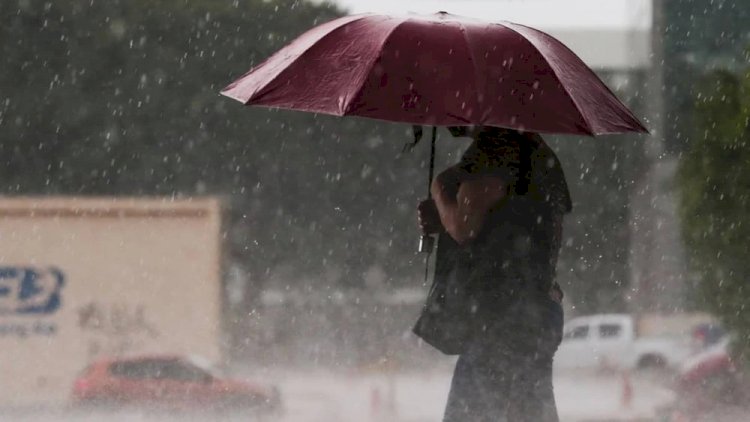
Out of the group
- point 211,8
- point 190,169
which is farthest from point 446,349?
point 190,169

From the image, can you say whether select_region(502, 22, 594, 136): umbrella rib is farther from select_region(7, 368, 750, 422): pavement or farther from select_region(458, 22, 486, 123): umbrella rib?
select_region(7, 368, 750, 422): pavement

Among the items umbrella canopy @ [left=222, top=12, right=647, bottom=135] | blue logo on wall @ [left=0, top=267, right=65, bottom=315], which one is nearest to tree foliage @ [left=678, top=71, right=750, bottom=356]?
umbrella canopy @ [left=222, top=12, right=647, bottom=135]

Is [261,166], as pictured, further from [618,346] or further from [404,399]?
[618,346]

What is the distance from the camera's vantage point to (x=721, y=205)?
326 inches

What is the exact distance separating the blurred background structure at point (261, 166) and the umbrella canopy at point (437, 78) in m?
12.0

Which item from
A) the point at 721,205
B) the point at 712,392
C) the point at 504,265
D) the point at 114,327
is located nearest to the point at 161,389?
the point at 114,327

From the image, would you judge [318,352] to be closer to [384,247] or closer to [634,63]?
[384,247]

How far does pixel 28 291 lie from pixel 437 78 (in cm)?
1181

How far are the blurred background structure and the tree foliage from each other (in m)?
6.56

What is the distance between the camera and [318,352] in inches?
655

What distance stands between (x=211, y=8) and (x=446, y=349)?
14.5 m

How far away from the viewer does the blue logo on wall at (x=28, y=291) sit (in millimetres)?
14211

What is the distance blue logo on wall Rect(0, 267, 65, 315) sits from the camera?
14211 millimetres

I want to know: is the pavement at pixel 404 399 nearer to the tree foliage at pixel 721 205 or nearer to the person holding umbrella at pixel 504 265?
the tree foliage at pixel 721 205
